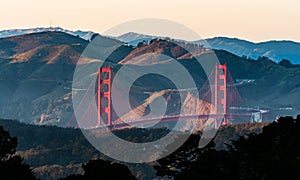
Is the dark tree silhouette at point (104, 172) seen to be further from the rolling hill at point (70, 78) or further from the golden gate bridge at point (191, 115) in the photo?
the rolling hill at point (70, 78)

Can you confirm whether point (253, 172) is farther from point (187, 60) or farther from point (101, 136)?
point (187, 60)

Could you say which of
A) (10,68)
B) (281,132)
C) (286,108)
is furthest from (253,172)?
(10,68)

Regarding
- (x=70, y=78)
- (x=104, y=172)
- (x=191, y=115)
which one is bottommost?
(x=191, y=115)

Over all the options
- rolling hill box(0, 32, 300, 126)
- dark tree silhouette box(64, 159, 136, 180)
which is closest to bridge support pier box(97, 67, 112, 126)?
rolling hill box(0, 32, 300, 126)

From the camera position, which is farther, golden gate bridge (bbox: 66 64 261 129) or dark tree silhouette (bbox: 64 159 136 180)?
golden gate bridge (bbox: 66 64 261 129)

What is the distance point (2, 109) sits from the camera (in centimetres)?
17875

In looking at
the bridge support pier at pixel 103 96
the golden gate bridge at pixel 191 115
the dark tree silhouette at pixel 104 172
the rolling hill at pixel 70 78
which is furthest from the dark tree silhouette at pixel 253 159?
the rolling hill at pixel 70 78

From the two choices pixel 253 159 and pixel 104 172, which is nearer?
pixel 104 172

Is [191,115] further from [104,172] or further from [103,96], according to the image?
[104,172]

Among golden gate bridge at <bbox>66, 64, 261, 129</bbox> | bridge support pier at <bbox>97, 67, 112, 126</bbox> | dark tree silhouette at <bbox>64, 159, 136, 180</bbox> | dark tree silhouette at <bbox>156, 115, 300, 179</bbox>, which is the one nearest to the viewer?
dark tree silhouette at <bbox>64, 159, 136, 180</bbox>

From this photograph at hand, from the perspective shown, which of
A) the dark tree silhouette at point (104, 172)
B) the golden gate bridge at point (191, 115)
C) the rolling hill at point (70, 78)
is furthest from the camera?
the rolling hill at point (70, 78)

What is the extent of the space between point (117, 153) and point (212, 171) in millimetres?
54632

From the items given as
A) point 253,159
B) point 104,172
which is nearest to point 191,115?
point 253,159

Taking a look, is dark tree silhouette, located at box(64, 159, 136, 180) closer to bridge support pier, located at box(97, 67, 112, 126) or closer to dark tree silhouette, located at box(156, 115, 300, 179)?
dark tree silhouette, located at box(156, 115, 300, 179)
